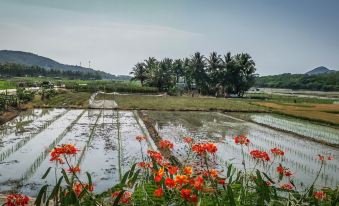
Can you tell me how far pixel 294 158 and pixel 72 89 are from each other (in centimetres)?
4337

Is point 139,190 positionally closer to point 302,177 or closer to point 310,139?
point 302,177

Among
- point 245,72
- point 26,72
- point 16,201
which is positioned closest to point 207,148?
point 16,201

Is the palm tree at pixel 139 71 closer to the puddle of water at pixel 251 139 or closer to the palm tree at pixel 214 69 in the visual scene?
the palm tree at pixel 214 69

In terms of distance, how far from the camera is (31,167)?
11688 mm

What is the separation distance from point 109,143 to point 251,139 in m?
7.73

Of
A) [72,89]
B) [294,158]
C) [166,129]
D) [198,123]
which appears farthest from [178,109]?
[72,89]

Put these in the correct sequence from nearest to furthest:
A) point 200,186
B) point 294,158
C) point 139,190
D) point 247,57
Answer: point 200,186 < point 139,190 < point 294,158 < point 247,57

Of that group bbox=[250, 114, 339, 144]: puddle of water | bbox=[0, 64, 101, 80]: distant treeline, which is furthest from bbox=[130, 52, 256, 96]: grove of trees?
bbox=[0, 64, 101, 80]: distant treeline

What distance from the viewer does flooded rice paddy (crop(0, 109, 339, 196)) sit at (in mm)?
11203

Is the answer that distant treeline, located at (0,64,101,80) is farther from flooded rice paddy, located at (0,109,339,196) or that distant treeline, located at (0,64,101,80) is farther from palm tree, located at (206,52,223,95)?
flooded rice paddy, located at (0,109,339,196)

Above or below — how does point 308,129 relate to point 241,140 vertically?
below

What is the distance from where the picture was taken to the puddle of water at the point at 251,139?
12.9 m

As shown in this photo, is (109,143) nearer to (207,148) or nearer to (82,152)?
(82,152)

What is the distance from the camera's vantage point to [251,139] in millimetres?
19328
